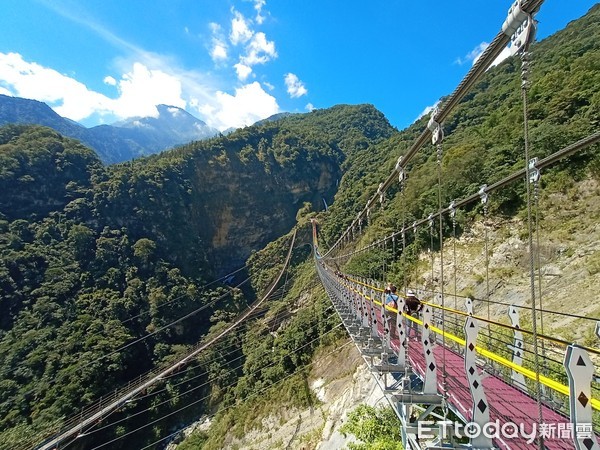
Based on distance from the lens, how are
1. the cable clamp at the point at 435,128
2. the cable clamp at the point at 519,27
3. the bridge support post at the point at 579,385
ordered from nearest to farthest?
the bridge support post at the point at 579,385 → the cable clamp at the point at 519,27 → the cable clamp at the point at 435,128

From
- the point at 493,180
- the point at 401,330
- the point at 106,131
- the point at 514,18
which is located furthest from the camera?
the point at 106,131

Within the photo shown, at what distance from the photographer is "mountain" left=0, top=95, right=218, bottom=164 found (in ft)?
319

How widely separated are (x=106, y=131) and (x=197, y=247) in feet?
373

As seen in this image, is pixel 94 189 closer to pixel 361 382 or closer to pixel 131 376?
pixel 131 376

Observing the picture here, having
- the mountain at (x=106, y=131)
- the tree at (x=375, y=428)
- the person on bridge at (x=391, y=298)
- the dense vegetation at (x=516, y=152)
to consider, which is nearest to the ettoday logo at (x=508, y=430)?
the person on bridge at (x=391, y=298)

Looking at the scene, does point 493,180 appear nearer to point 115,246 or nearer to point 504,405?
point 504,405

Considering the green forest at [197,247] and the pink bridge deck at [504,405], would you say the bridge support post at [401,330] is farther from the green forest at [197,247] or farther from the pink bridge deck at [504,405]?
the green forest at [197,247]

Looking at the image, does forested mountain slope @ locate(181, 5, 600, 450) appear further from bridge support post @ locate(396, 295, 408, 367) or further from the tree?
bridge support post @ locate(396, 295, 408, 367)

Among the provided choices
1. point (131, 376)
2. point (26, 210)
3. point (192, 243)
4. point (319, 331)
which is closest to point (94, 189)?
point (26, 210)

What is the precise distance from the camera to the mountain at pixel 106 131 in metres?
97.4

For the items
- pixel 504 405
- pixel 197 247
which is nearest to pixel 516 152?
pixel 504 405

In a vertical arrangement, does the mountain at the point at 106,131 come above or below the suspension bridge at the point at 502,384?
above

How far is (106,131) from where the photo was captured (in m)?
135

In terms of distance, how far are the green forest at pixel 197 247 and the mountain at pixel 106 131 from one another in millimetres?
65505
